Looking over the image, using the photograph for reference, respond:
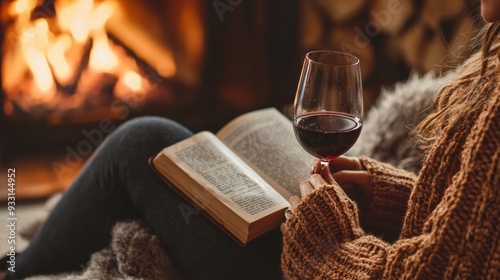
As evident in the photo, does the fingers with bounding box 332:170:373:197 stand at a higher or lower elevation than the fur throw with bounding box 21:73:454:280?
higher

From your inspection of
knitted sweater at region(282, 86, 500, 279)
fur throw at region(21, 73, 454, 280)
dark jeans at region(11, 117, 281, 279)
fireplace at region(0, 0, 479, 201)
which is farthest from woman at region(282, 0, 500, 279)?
fireplace at region(0, 0, 479, 201)

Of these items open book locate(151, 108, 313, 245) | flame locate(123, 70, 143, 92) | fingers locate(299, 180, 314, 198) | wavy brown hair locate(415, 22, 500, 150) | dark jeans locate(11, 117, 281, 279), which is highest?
wavy brown hair locate(415, 22, 500, 150)

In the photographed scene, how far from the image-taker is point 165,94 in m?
2.06

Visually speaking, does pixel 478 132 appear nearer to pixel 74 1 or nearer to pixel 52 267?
pixel 52 267

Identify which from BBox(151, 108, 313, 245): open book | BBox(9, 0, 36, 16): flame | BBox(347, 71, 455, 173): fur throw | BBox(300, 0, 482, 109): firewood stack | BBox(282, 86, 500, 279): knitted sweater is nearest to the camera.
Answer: BBox(282, 86, 500, 279): knitted sweater

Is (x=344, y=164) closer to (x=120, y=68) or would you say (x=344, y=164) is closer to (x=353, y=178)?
(x=353, y=178)

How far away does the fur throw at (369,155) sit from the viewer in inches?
39.1

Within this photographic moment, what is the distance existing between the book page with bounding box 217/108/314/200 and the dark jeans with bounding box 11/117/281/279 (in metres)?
0.09

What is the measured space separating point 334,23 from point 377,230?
4.06ft

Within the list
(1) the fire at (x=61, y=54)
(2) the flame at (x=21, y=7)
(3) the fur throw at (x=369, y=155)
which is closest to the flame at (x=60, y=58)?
(1) the fire at (x=61, y=54)

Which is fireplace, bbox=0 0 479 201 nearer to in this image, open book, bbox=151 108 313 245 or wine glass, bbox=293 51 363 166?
open book, bbox=151 108 313 245

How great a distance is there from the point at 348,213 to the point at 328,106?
15cm

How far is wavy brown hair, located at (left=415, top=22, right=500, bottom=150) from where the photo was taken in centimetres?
77

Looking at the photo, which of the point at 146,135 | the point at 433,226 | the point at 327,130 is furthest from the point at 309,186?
the point at 146,135
